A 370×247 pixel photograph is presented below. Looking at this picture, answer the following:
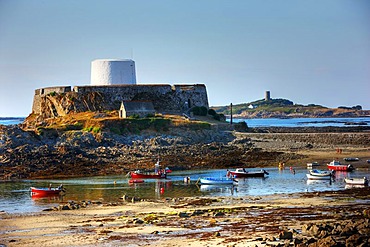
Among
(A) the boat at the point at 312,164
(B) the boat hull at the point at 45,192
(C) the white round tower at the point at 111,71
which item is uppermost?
(C) the white round tower at the point at 111,71

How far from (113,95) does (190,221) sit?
44336 millimetres

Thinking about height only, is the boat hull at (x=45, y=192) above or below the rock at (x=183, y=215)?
above

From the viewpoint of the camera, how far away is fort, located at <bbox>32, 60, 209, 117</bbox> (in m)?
67.8

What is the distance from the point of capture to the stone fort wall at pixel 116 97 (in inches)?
2662

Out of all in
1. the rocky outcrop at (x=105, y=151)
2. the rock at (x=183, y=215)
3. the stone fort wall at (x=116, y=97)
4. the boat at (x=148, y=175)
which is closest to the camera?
the rock at (x=183, y=215)

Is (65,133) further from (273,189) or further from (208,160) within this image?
(273,189)

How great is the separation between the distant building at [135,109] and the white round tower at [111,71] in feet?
29.6

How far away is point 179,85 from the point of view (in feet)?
237

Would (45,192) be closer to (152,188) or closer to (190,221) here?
(152,188)

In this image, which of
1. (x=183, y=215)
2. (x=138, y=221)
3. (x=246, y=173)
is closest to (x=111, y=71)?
(x=246, y=173)

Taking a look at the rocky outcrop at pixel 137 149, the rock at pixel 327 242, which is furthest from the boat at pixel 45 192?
the rock at pixel 327 242

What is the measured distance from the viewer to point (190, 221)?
2488cm

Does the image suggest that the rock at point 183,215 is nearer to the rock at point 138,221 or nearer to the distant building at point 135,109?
the rock at point 138,221

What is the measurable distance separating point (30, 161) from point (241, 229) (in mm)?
28848
